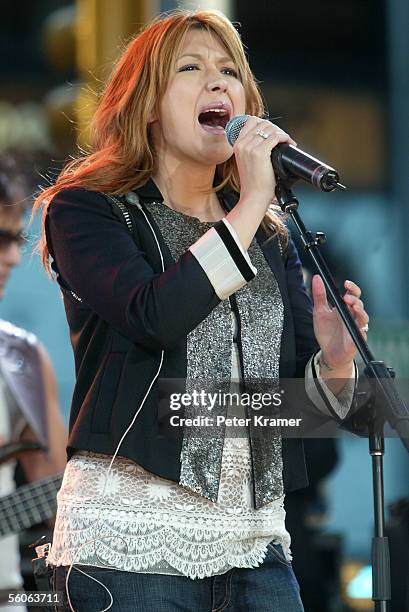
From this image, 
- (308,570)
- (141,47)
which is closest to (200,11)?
(141,47)

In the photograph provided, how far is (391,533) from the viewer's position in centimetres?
362

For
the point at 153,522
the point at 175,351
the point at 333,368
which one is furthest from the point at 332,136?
the point at 153,522

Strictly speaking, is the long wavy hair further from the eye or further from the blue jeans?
the blue jeans

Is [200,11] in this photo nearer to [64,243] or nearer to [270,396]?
[64,243]

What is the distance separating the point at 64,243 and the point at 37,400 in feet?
5.59

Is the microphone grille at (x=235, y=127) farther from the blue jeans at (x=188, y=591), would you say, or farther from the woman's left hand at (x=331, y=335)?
the blue jeans at (x=188, y=591)

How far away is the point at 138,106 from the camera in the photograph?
2287 mm

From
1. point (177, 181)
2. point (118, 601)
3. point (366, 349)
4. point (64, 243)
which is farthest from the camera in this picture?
point (177, 181)

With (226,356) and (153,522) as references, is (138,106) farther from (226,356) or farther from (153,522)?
(153,522)

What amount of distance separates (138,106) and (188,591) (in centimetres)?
90

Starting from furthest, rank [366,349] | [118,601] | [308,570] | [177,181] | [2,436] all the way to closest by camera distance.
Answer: [308,570] → [2,436] → [177,181] → [118,601] → [366,349]

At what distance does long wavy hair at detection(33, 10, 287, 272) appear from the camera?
222 cm

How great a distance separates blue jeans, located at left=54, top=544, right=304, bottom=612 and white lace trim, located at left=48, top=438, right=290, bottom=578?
0.02m

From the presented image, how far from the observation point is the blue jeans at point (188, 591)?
1947 mm
